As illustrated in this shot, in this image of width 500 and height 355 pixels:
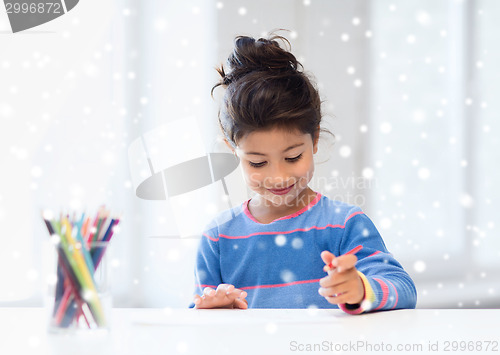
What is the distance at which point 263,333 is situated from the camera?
551 mm

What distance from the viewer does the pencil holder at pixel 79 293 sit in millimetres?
536

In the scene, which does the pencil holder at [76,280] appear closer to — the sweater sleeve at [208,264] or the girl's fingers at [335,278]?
the girl's fingers at [335,278]

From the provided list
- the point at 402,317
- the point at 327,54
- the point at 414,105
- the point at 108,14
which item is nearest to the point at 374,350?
the point at 402,317

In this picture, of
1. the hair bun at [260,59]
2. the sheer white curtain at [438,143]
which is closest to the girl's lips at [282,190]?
the hair bun at [260,59]

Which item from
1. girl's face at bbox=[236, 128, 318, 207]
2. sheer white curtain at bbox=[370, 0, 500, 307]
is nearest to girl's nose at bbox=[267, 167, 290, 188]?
girl's face at bbox=[236, 128, 318, 207]

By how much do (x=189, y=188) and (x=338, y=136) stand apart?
0.56m

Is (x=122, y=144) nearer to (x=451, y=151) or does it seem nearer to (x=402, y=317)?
(x=402, y=317)

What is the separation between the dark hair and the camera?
37.3 inches

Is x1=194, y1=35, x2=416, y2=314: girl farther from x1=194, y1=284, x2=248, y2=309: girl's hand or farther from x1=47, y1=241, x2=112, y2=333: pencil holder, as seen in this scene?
x1=47, y1=241, x2=112, y2=333: pencil holder

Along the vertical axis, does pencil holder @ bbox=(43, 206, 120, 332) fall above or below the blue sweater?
above

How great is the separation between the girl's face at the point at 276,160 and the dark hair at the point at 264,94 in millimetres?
19

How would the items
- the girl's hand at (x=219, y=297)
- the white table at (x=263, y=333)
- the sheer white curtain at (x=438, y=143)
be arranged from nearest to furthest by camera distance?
the white table at (x=263, y=333), the girl's hand at (x=219, y=297), the sheer white curtain at (x=438, y=143)

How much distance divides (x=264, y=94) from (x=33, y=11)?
780 mm
